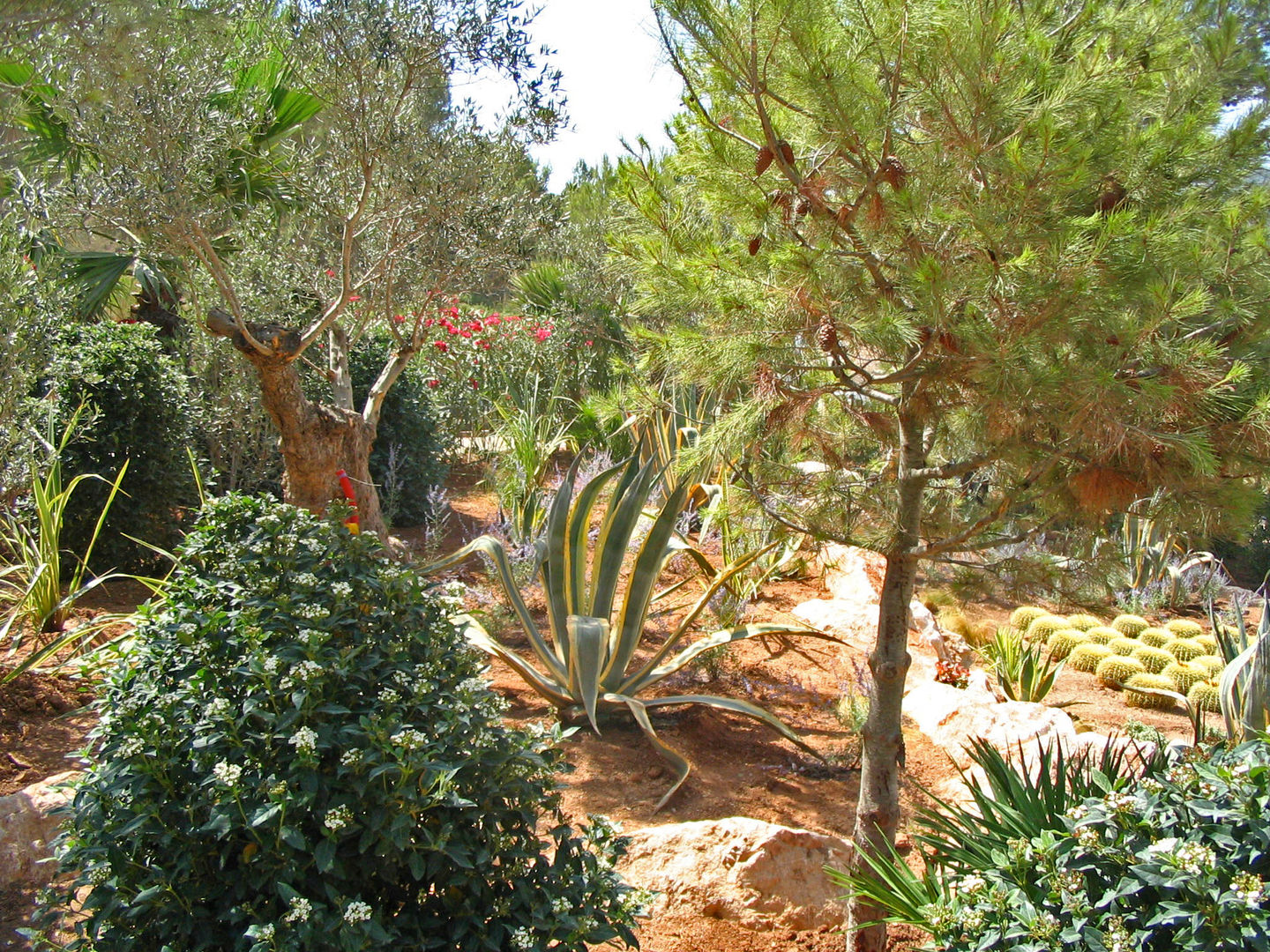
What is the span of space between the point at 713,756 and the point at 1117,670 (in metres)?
3.49

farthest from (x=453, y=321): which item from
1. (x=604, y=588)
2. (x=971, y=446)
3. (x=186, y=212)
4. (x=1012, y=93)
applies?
(x=1012, y=93)

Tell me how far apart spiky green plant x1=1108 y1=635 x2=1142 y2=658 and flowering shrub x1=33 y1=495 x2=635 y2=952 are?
556 centimetres

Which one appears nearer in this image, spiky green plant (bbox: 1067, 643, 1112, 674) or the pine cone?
the pine cone

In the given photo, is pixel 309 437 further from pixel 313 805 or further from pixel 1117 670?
pixel 1117 670

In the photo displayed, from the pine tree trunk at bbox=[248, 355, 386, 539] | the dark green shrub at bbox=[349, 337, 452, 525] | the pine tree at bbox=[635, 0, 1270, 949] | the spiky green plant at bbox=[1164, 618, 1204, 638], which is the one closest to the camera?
the pine tree at bbox=[635, 0, 1270, 949]

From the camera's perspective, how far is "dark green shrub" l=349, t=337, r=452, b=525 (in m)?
7.44

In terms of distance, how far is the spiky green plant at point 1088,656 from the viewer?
6320 mm

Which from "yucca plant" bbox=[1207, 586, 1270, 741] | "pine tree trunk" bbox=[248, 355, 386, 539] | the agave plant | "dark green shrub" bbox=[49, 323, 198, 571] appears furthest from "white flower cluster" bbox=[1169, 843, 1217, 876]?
"dark green shrub" bbox=[49, 323, 198, 571]

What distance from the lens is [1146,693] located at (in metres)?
5.69

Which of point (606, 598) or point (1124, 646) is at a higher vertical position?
point (606, 598)

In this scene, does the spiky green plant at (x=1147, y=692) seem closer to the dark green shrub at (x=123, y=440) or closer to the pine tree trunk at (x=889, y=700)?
the pine tree trunk at (x=889, y=700)

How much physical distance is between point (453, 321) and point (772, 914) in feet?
26.0

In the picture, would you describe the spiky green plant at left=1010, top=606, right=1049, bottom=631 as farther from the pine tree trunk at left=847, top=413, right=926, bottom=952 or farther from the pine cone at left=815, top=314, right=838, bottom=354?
the pine cone at left=815, top=314, right=838, bottom=354

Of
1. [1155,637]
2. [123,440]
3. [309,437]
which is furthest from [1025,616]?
[123,440]
